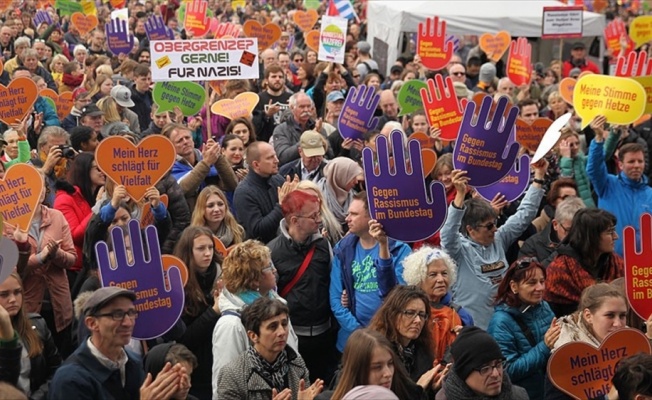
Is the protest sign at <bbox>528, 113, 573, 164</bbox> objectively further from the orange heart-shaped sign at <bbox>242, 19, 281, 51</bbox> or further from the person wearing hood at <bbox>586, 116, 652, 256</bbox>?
the orange heart-shaped sign at <bbox>242, 19, 281, 51</bbox>

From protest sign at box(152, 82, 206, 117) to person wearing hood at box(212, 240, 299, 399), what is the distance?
16.2 ft

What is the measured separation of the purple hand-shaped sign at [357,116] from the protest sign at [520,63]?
4012 millimetres

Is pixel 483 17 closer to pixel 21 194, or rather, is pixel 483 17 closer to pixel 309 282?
pixel 309 282

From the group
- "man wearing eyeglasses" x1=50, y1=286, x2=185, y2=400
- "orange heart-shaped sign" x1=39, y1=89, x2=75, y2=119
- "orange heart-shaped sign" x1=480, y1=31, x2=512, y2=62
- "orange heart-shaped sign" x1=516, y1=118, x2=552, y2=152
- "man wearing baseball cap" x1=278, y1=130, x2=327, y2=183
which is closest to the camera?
"man wearing eyeglasses" x1=50, y1=286, x2=185, y2=400

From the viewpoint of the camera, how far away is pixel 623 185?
825 cm

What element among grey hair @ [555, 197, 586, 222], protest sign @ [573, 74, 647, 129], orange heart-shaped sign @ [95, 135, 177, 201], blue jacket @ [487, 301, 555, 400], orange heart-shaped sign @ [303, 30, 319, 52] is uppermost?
protest sign @ [573, 74, 647, 129]

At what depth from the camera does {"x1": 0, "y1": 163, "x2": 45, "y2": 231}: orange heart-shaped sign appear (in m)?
6.27

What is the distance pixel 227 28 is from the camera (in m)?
16.2

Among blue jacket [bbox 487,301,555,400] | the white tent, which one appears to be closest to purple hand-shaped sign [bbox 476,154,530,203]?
blue jacket [bbox 487,301,555,400]

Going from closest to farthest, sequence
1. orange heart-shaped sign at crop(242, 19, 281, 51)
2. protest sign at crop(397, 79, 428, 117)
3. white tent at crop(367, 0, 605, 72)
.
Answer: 1. protest sign at crop(397, 79, 428, 117)
2. orange heart-shaped sign at crop(242, 19, 281, 51)
3. white tent at crop(367, 0, 605, 72)

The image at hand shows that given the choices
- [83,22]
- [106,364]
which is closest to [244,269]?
[106,364]

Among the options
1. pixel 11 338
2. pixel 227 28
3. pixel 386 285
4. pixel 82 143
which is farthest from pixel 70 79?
pixel 11 338

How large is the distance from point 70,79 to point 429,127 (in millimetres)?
5190

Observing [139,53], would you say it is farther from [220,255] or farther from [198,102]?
[220,255]
